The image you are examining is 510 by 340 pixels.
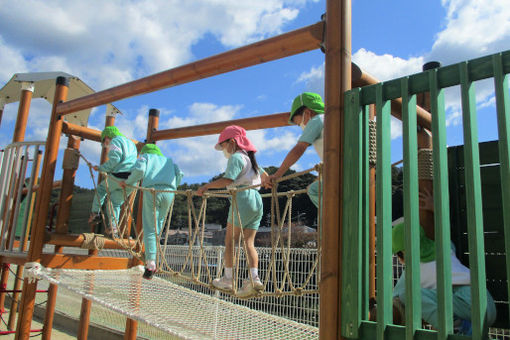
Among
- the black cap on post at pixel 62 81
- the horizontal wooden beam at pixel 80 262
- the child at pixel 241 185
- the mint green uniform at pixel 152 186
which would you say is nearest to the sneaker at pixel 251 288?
the child at pixel 241 185

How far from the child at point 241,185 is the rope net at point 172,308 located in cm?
38

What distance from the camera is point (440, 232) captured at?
1272 millimetres

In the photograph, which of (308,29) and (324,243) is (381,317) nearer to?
(324,243)

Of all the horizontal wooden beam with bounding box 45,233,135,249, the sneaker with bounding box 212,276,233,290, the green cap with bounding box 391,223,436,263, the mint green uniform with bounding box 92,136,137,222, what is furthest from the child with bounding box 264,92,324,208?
the horizontal wooden beam with bounding box 45,233,135,249

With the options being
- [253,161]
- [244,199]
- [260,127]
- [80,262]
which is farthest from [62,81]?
[244,199]

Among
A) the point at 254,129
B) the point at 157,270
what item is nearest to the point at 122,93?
the point at 254,129

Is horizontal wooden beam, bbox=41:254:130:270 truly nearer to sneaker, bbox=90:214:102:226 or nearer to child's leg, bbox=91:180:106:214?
sneaker, bbox=90:214:102:226

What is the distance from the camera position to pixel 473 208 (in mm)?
1216

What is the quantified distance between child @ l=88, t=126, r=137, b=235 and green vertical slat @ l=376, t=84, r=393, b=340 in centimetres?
261

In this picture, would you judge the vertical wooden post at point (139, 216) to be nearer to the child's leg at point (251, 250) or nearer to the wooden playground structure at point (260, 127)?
the wooden playground structure at point (260, 127)

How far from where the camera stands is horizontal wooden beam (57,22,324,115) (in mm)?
1914

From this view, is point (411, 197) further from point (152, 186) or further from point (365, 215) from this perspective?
point (152, 186)

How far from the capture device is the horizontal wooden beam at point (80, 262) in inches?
142

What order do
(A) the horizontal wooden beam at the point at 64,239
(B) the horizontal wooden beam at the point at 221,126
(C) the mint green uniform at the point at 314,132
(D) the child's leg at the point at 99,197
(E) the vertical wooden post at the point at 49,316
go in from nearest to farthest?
(C) the mint green uniform at the point at 314,132
(B) the horizontal wooden beam at the point at 221,126
(A) the horizontal wooden beam at the point at 64,239
(D) the child's leg at the point at 99,197
(E) the vertical wooden post at the point at 49,316
